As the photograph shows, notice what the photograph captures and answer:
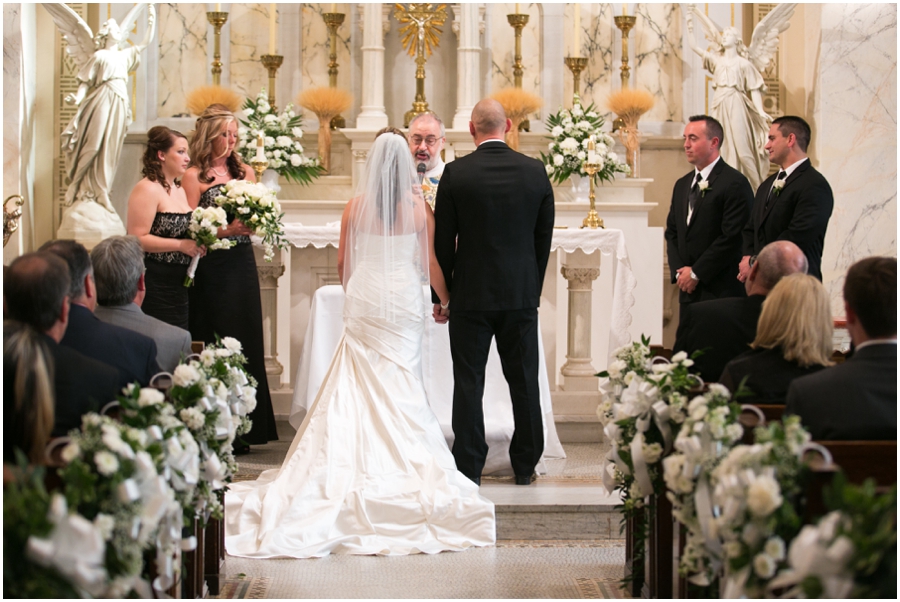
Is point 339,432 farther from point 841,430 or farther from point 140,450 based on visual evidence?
point 841,430

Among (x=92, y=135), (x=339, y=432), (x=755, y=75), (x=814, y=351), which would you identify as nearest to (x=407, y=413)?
(x=339, y=432)

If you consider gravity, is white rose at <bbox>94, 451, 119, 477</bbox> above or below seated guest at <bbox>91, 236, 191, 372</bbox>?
below

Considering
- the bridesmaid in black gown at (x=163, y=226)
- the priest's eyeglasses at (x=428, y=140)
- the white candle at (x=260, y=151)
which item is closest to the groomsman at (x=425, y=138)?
the priest's eyeglasses at (x=428, y=140)

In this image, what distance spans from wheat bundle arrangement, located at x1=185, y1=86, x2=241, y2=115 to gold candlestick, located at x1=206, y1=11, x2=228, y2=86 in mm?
343

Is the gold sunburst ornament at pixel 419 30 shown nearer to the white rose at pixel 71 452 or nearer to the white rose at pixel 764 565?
the white rose at pixel 71 452

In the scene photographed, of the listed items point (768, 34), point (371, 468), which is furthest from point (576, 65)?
point (371, 468)

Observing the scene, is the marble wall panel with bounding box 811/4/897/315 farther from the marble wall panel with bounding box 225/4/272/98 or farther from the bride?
the marble wall panel with bounding box 225/4/272/98

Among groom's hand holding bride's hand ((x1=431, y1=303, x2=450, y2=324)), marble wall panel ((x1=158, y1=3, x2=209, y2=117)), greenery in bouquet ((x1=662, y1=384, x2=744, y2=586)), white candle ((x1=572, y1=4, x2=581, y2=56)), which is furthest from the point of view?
marble wall panel ((x1=158, y1=3, x2=209, y2=117))

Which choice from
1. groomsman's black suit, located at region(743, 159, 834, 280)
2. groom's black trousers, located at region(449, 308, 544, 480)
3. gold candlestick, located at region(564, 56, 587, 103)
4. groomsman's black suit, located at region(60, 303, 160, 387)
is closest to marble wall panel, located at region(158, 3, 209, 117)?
gold candlestick, located at region(564, 56, 587, 103)

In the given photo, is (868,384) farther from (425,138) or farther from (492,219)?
(425,138)

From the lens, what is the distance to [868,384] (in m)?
2.89

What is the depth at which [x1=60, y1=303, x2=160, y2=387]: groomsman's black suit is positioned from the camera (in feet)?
10.9

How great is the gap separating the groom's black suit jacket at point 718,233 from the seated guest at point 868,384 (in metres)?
3.19

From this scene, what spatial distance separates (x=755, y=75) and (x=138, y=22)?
212 inches
